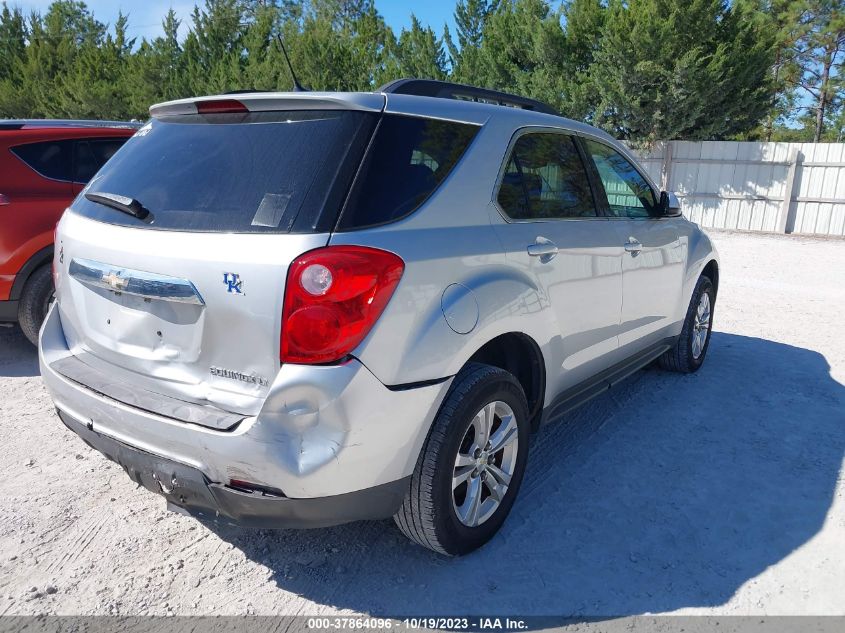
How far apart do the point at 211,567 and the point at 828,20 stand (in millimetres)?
28339

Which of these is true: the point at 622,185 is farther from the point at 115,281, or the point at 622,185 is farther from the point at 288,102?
the point at 115,281

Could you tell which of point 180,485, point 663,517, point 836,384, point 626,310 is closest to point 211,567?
point 180,485

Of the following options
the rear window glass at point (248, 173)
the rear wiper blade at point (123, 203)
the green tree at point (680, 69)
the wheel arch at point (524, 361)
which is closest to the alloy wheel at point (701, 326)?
the wheel arch at point (524, 361)

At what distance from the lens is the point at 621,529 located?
2.94 meters

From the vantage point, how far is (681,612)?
2.45 metres

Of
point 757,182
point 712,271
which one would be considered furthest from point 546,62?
point 712,271

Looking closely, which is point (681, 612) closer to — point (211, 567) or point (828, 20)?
point (211, 567)

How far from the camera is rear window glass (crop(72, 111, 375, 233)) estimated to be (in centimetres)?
217

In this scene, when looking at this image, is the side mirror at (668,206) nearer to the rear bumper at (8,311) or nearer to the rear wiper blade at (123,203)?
the rear wiper blade at (123,203)

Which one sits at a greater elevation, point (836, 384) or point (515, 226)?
point (515, 226)

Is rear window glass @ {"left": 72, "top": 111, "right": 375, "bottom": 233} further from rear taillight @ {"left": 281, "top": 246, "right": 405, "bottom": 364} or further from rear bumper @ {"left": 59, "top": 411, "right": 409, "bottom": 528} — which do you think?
rear bumper @ {"left": 59, "top": 411, "right": 409, "bottom": 528}

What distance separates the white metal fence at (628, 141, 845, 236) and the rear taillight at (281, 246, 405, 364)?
15.9 meters

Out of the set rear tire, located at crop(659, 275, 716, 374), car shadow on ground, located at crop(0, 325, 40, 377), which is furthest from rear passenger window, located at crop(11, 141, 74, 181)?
rear tire, located at crop(659, 275, 716, 374)

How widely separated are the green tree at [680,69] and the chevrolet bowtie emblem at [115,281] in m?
16.1
